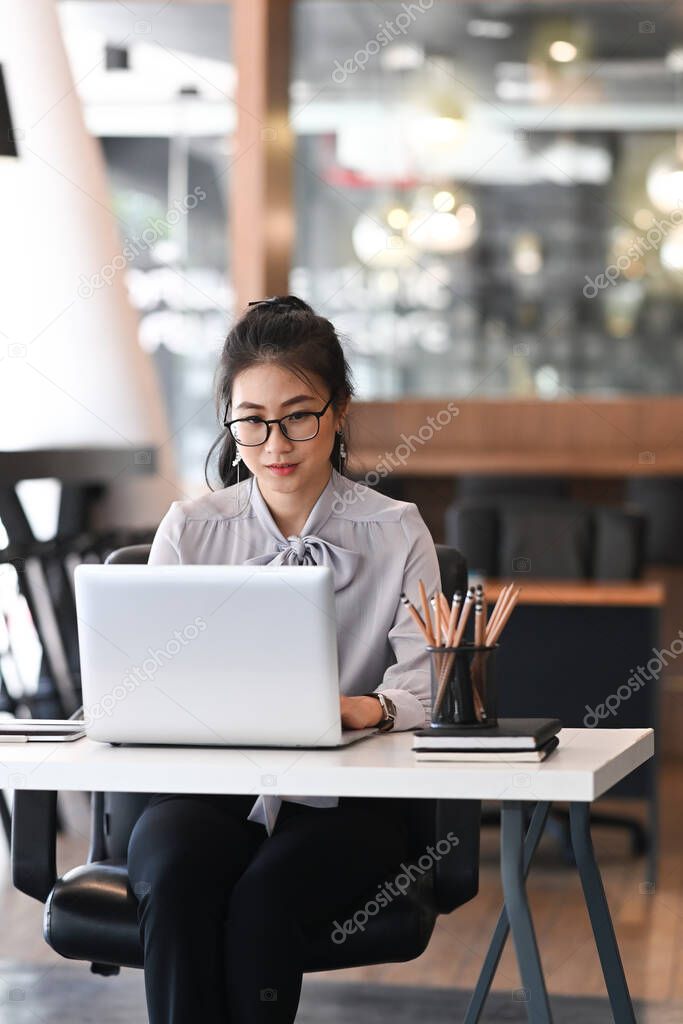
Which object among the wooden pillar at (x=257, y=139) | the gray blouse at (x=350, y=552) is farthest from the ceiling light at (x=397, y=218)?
the gray blouse at (x=350, y=552)

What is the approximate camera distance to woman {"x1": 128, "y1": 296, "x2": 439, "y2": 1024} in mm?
1764

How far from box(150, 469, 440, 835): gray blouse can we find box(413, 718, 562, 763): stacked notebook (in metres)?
0.34

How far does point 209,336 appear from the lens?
30.8 feet

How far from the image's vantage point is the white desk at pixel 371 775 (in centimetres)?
157

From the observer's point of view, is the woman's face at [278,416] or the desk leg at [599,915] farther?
the woman's face at [278,416]

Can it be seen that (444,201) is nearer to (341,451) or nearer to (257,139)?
(257,139)

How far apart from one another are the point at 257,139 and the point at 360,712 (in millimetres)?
4711

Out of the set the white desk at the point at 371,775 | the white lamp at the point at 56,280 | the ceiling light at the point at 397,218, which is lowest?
the white desk at the point at 371,775

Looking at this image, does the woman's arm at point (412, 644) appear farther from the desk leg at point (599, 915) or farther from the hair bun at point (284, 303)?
the hair bun at point (284, 303)

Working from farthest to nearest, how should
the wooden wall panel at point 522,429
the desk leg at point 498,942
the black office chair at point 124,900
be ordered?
the wooden wall panel at point 522,429 < the desk leg at point 498,942 < the black office chair at point 124,900

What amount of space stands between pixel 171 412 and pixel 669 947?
265 inches

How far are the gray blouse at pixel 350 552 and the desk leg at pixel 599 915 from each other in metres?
0.30

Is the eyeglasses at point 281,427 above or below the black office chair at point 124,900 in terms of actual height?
above

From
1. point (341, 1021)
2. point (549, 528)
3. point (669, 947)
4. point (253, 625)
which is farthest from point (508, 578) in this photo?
point (253, 625)
